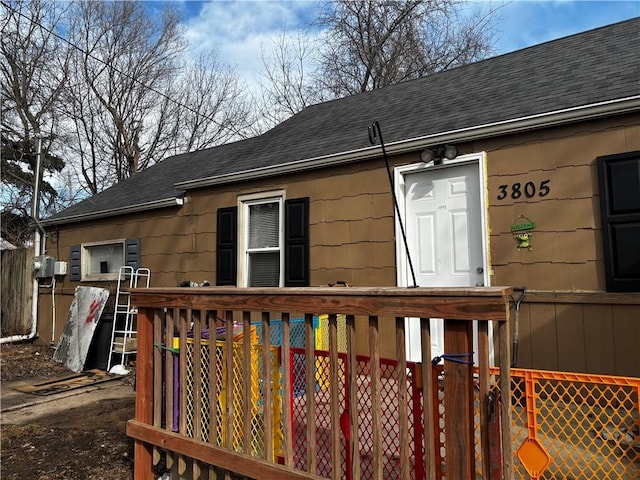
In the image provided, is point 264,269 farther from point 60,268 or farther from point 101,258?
point 60,268

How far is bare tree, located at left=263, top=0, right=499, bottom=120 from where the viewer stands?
562 inches

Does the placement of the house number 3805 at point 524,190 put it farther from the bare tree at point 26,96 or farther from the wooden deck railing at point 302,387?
the bare tree at point 26,96

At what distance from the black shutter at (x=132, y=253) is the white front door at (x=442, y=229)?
15.6 feet

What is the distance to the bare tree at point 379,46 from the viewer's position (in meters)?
14.3

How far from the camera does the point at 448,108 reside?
17.2 ft

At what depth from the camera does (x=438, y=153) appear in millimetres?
4535

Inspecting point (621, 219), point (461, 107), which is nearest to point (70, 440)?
point (621, 219)

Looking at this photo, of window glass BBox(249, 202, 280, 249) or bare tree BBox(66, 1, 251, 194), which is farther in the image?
bare tree BBox(66, 1, 251, 194)

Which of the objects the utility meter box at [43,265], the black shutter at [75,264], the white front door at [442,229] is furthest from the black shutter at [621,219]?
the utility meter box at [43,265]

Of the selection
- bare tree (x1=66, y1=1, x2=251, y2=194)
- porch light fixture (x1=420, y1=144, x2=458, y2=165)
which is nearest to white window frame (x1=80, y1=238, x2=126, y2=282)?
porch light fixture (x1=420, y1=144, x2=458, y2=165)

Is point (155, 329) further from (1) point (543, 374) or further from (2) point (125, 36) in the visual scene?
(2) point (125, 36)

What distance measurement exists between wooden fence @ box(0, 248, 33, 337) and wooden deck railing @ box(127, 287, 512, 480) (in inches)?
298

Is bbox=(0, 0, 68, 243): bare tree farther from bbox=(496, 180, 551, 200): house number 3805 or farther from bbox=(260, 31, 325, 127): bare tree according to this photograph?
bbox=(496, 180, 551, 200): house number 3805

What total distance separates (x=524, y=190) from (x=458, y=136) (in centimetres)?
81
